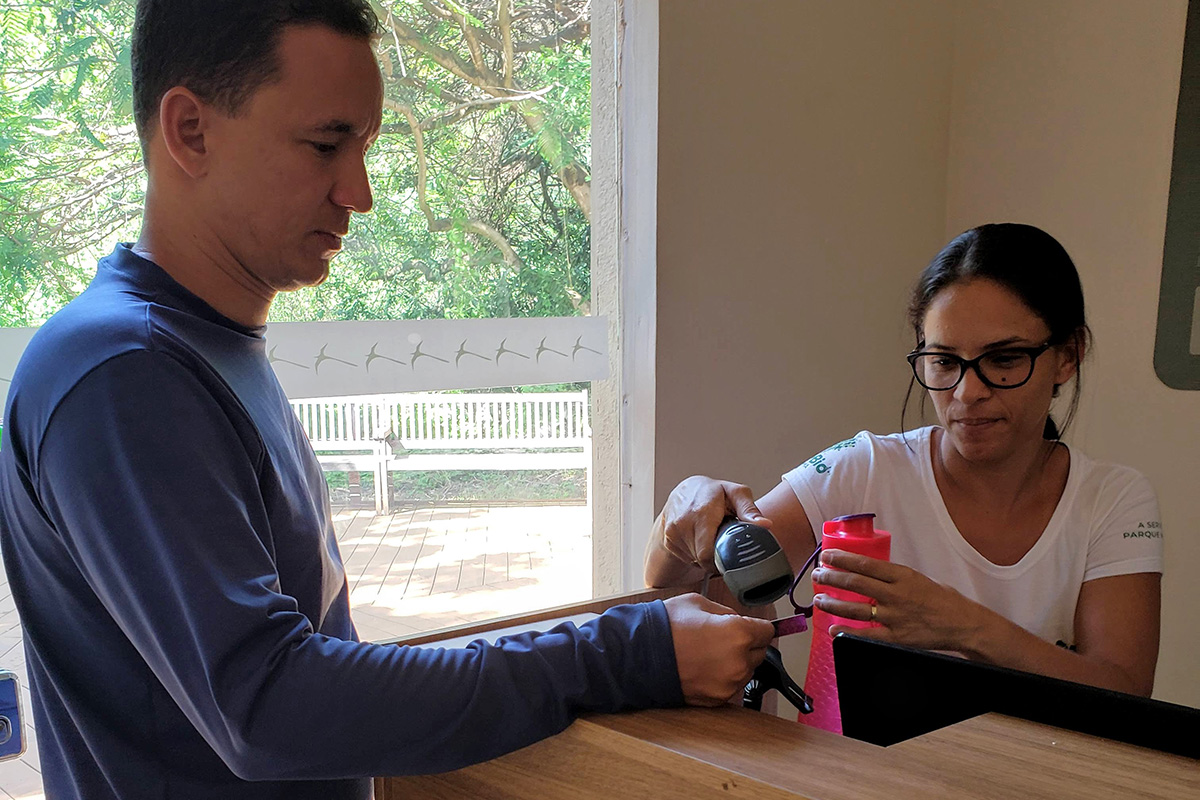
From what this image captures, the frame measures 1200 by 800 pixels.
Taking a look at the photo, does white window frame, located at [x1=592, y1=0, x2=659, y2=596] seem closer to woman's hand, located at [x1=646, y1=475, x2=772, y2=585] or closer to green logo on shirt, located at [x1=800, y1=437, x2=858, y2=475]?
green logo on shirt, located at [x1=800, y1=437, x2=858, y2=475]

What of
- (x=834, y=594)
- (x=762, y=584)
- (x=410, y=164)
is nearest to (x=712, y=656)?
(x=762, y=584)

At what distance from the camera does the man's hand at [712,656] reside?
75 cm

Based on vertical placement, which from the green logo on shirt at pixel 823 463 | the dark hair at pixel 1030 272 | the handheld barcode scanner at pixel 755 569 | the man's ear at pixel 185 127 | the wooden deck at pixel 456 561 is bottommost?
the wooden deck at pixel 456 561

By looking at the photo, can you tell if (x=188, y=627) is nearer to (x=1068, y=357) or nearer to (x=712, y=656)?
(x=712, y=656)

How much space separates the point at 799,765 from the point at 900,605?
40 centimetres

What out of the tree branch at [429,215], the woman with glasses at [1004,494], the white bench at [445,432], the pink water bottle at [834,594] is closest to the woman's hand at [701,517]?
the woman with glasses at [1004,494]

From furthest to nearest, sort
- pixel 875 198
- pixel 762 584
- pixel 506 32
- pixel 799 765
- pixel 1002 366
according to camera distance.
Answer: pixel 875 198, pixel 506 32, pixel 1002 366, pixel 762 584, pixel 799 765

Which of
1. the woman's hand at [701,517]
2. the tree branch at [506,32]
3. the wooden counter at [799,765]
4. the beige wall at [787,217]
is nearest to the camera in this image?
the wooden counter at [799,765]

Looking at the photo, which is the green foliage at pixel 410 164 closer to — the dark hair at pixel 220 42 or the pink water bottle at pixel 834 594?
the dark hair at pixel 220 42

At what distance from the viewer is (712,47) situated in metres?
1.88

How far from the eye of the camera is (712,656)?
0.75m

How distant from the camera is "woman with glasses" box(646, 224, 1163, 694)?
1.28m

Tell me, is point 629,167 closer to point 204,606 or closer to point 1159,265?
point 1159,265

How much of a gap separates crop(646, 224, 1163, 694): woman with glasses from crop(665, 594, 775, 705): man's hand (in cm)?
36
